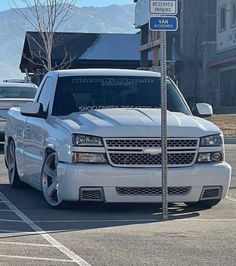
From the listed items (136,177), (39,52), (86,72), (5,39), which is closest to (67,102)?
(86,72)

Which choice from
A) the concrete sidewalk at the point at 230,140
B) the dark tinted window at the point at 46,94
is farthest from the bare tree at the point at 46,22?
the dark tinted window at the point at 46,94

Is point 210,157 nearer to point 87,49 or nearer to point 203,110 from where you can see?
point 203,110

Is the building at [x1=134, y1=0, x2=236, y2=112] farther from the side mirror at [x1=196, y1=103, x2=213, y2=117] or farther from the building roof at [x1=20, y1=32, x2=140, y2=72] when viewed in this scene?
the side mirror at [x1=196, y1=103, x2=213, y2=117]

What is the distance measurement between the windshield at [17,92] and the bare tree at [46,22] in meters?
19.7

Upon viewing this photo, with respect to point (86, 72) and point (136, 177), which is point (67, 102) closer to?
point (86, 72)

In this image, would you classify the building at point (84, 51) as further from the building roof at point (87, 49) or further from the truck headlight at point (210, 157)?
the truck headlight at point (210, 157)

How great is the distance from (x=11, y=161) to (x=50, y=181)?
8.96 ft

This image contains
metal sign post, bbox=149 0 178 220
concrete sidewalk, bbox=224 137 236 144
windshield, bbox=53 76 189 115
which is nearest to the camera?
metal sign post, bbox=149 0 178 220

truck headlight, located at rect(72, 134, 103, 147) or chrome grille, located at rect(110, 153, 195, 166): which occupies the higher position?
truck headlight, located at rect(72, 134, 103, 147)

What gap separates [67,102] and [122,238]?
121 inches

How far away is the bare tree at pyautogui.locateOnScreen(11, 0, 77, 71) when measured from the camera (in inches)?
1650

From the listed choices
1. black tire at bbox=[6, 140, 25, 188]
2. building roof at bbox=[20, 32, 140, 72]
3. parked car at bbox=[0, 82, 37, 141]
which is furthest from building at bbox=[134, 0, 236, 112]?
black tire at bbox=[6, 140, 25, 188]

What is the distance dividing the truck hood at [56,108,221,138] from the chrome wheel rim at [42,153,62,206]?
52 cm

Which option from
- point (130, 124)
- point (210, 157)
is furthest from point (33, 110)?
point (210, 157)
